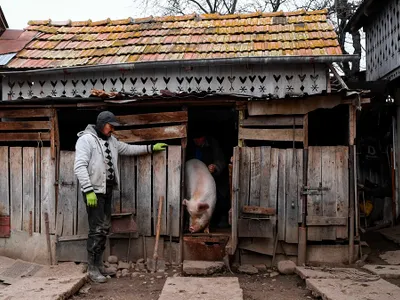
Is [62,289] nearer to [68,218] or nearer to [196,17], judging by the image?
[68,218]

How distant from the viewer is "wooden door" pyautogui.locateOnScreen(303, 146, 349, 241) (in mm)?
7012

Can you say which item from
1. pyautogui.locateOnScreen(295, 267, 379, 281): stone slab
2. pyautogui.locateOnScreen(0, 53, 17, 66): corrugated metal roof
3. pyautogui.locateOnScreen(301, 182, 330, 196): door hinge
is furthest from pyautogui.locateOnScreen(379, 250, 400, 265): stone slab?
pyautogui.locateOnScreen(0, 53, 17, 66): corrugated metal roof

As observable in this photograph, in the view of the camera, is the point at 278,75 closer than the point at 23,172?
No

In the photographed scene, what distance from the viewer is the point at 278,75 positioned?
28.7ft

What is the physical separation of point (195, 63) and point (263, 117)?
6.60ft

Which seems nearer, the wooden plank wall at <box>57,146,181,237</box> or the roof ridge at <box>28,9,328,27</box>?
the wooden plank wall at <box>57,146,181,237</box>

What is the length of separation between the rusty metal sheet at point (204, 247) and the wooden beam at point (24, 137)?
275 cm

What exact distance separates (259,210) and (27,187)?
373 centimetres

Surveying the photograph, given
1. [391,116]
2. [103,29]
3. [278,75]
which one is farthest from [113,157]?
[391,116]

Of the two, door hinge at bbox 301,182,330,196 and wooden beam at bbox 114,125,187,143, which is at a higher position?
wooden beam at bbox 114,125,187,143

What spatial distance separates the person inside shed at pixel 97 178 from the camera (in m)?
6.42

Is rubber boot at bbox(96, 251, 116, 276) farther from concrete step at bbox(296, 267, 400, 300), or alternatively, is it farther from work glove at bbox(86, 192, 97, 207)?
concrete step at bbox(296, 267, 400, 300)

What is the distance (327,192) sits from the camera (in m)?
7.04

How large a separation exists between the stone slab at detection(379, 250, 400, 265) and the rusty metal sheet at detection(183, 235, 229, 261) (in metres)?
2.57
